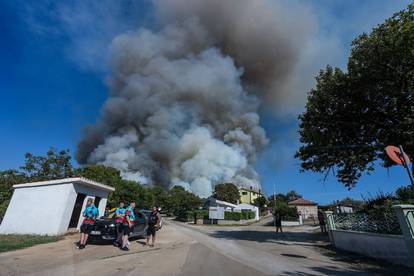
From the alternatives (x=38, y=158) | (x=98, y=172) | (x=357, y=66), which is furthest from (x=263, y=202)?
(x=357, y=66)

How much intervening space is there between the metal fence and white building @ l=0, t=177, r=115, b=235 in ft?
41.4

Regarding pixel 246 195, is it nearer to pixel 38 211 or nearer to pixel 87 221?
pixel 38 211

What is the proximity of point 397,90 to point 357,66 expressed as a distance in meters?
2.01

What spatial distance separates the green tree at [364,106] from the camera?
33.3ft

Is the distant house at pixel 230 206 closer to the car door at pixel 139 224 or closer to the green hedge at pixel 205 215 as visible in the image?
the green hedge at pixel 205 215

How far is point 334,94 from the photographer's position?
12.7 meters

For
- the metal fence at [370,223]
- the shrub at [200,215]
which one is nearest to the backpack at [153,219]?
the metal fence at [370,223]

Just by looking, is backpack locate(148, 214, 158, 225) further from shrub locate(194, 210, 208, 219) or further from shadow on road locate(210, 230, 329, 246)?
shrub locate(194, 210, 208, 219)

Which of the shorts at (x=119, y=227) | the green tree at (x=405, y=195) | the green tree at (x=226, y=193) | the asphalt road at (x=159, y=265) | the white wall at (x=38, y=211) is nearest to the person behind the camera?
the asphalt road at (x=159, y=265)

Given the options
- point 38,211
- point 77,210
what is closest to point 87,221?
point 38,211

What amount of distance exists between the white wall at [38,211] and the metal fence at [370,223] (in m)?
12.9

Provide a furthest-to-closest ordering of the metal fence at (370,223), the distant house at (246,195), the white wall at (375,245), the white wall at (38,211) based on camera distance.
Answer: the distant house at (246,195) → the white wall at (38,211) → the metal fence at (370,223) → the white wall at (375,245)

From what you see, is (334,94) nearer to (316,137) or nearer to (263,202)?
(316,137)

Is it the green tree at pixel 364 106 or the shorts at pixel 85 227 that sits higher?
the green tree at pixel 364 106
